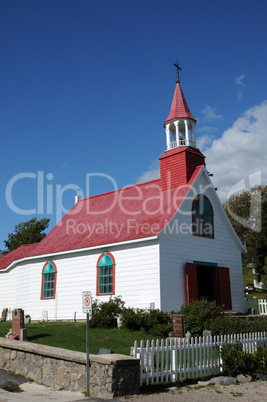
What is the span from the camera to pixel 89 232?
22.7 m

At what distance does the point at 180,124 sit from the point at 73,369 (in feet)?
55.4

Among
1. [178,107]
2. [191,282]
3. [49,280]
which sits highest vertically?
[178,107]

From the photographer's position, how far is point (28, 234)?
178ft

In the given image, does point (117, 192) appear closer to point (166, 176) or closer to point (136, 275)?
point (166, 176)

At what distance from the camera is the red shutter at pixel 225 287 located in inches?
807

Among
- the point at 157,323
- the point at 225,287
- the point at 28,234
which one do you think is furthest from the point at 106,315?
the point at 28,234

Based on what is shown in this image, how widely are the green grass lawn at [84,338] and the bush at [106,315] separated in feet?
1.57

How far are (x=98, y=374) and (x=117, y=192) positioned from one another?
17152mm

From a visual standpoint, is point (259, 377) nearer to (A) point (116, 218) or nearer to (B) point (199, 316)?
(B) point (199, 316)

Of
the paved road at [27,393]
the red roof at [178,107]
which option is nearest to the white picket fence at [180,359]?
the paved road at [27,393]

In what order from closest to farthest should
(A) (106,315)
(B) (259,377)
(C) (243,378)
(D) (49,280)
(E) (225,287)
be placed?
(C) (243,378)
(B) (259,377)
(A) (106,315)
(E) (225,287)
(D) (49,280)

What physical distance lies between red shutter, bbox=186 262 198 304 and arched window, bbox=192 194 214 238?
79.0 inches

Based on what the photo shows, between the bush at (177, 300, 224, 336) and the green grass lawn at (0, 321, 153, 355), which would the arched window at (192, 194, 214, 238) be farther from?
the green grass lawn at (0, 321, 153, 355)

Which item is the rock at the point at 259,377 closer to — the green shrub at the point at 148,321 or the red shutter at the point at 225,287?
the green shrub at the point at 148,321
